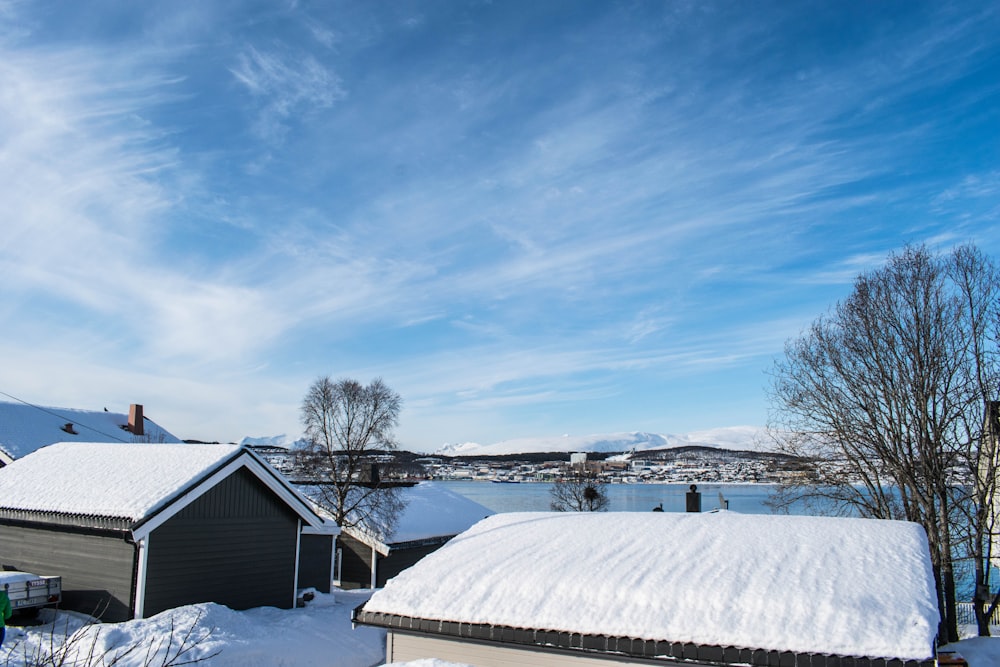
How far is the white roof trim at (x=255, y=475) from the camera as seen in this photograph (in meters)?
15.5

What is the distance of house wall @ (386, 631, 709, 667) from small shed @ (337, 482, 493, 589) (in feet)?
51.6

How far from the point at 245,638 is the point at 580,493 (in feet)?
140

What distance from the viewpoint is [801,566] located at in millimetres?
10555

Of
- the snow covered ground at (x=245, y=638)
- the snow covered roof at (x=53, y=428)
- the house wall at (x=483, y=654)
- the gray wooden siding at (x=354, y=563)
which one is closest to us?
the house wall at (x=483, y=654)

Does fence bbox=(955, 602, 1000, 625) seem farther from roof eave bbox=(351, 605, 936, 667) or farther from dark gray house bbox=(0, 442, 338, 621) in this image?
dark gray house bbox=(0, 442, 338, 621)

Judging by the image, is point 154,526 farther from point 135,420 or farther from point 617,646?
point 135,420

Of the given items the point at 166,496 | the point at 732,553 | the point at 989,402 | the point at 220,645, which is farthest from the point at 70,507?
the point at 989,402

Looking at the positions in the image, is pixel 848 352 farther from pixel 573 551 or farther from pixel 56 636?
pixel 56 636

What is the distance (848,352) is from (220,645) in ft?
58.6

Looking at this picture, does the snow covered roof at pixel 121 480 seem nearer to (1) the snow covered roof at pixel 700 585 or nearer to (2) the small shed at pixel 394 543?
(1) the snow covered roof at pixel 700 585

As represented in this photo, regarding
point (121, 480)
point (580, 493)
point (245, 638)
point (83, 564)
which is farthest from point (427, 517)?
point (580, 493)

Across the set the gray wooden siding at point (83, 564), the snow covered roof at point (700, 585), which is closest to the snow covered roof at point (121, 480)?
the gray wooden siding at point (83, 564)

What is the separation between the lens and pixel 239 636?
47.9 ft

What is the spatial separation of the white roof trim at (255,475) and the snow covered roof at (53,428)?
17.7 metres
